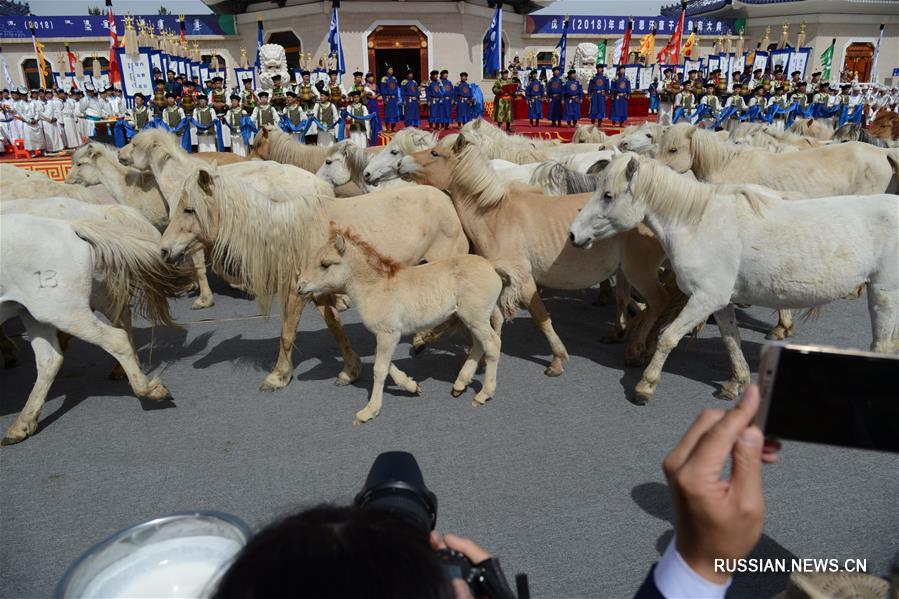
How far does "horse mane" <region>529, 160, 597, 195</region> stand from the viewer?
617 cm

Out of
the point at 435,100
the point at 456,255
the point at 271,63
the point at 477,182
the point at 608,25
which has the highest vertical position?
the point at 608,25

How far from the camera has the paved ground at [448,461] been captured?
284 cm

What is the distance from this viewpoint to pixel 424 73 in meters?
30.7

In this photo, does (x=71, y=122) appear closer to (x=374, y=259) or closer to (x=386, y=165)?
(x=386, y=165)

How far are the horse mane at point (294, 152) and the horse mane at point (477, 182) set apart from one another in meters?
3.93

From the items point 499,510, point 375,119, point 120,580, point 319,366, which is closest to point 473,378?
point 319,366

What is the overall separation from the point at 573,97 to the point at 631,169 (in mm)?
18332

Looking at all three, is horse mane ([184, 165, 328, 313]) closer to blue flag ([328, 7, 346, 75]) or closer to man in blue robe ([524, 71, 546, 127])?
blue flag ([328, 7, 346, 75])

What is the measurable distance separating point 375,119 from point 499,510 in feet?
50.0

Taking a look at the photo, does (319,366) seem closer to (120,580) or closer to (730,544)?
(120,580)

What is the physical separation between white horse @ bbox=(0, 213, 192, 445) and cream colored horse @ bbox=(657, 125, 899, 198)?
548 cm

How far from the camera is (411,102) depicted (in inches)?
791

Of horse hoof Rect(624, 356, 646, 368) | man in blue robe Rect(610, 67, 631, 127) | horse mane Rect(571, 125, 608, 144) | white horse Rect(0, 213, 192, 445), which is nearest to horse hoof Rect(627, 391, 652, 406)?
horse hoof Rect(624, 356, 646, 368)

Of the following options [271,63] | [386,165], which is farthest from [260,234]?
[271,63]
